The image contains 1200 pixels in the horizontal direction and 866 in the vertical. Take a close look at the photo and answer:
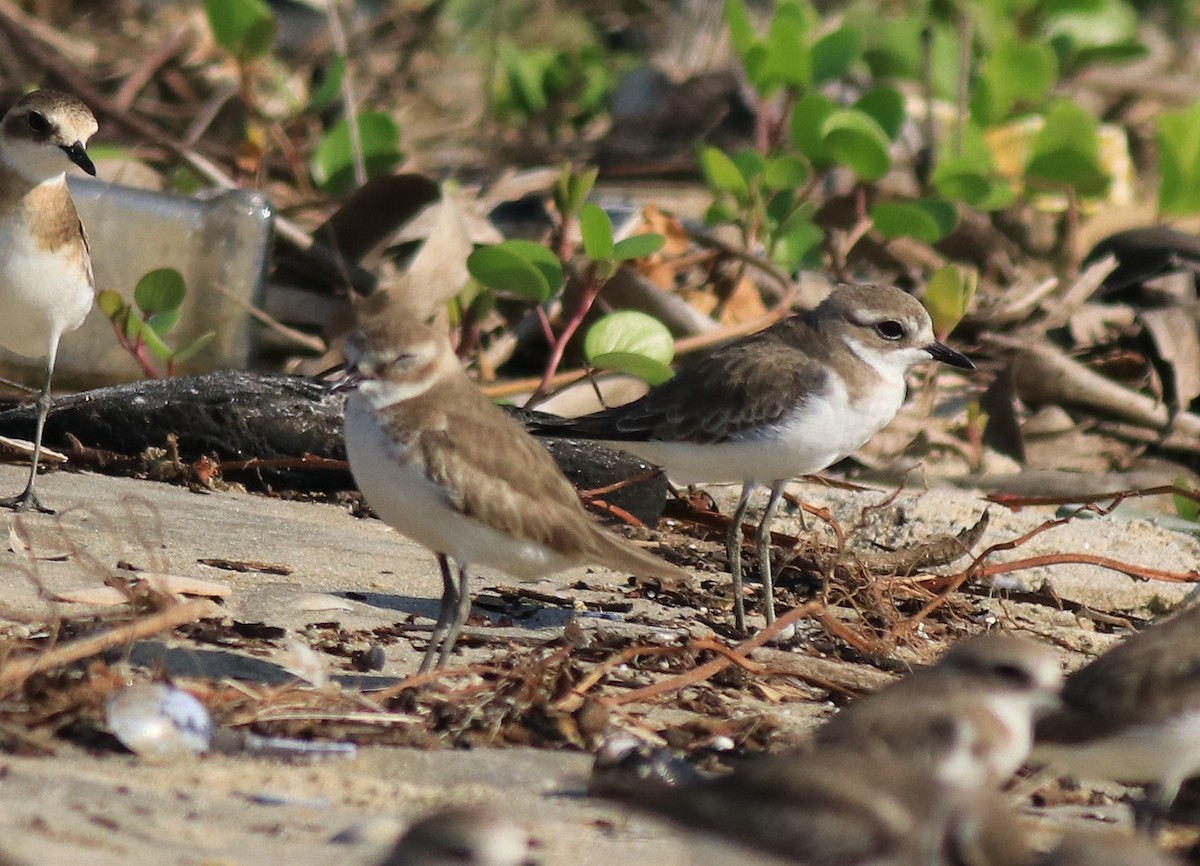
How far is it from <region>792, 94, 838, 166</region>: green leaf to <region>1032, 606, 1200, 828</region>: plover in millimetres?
4502

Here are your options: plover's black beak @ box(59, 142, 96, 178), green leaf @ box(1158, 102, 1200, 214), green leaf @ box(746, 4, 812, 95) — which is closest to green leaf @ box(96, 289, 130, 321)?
plover's black beak @ box(59, 142, 96, 178)

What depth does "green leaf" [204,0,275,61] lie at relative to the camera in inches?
313

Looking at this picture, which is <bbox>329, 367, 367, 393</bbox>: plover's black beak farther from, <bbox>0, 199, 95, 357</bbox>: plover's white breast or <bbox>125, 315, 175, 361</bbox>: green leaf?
<bbox>125, 315, 175, 361</bbox>: green leaf

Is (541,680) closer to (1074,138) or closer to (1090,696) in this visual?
(1090,696)

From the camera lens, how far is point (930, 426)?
748cm

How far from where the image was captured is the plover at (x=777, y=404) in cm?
522

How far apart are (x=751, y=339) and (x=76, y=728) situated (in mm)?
2841

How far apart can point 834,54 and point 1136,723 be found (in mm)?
5410

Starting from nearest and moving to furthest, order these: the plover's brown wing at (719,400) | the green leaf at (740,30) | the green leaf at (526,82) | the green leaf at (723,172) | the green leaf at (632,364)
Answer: the plover's brown wing at (719,400) → the green leaf at (632,364) → the green leaf at (723,172) → the green leaf at (740,30) → the green leaf at (526,82)

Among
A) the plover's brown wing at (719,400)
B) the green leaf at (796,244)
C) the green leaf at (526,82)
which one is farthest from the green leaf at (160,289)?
the green leaf at (526,82)

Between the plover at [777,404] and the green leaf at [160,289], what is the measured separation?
158cm

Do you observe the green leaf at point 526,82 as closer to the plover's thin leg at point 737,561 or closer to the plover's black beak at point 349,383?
the plover's thin leg at point 737,561

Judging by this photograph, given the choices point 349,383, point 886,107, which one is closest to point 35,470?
point 349,383

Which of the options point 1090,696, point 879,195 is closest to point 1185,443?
point 879,195
